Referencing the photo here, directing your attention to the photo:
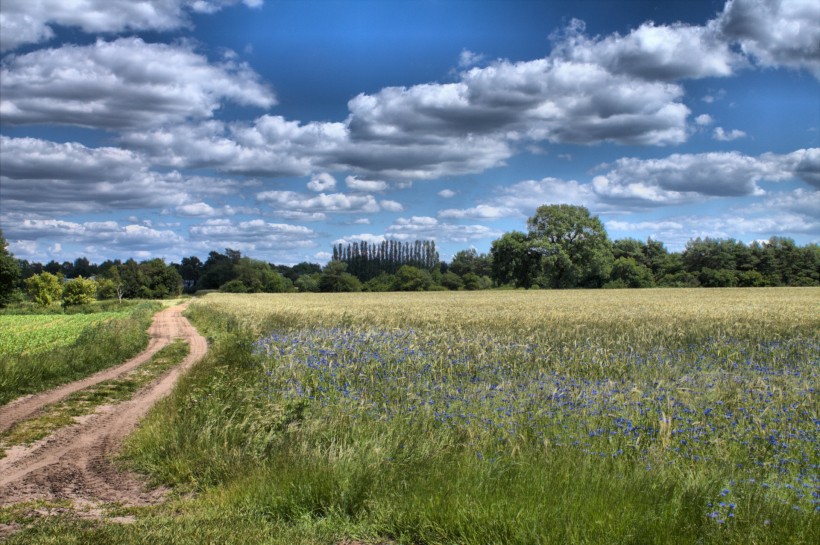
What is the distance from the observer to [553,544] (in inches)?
194

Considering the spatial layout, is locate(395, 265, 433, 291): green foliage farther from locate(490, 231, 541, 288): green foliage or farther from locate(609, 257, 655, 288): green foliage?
locate(609, 257, 655, 288): green foliage

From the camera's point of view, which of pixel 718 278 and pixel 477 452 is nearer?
pixel 477 452

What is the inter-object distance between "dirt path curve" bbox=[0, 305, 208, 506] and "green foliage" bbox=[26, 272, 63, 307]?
71.6 m

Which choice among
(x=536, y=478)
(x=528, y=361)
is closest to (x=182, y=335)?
(x=528, y=361)

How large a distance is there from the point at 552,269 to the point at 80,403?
76852 millimetres

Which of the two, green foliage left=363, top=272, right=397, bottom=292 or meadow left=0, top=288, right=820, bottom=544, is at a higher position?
green foliage left=363, top=272, right=397, bottom=292

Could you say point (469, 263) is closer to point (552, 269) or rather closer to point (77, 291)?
point (552, 269)

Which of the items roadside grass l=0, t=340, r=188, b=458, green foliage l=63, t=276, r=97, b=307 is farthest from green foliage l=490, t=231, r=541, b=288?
roadside grass l=0, t=340, r=188, b=458

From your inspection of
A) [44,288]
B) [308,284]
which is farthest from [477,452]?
[308,284]

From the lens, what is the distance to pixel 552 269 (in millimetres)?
84062

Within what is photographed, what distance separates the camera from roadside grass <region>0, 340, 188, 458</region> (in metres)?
10.2

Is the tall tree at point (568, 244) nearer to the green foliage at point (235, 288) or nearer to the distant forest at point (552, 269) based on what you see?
the distant forest at point (552, 269)

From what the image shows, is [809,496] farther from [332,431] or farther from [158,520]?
[158,520]

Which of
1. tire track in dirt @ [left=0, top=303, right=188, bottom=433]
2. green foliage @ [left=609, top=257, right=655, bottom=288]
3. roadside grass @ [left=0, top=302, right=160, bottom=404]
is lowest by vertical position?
tire track in dirt @ [left=0, top=303, right=188, bottom=433]
